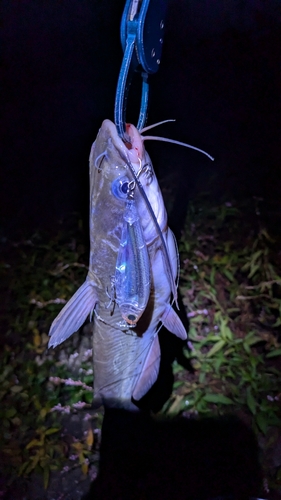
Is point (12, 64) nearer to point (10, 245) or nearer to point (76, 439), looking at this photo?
point (10, 245)

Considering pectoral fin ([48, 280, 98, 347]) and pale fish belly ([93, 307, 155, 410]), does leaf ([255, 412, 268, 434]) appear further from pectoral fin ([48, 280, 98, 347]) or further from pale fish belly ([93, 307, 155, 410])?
pectoral fin ([48, 280, 98, 347])

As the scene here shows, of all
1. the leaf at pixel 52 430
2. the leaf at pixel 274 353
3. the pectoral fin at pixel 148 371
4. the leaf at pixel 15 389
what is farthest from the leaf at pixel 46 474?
the leaf at pixel 274 353

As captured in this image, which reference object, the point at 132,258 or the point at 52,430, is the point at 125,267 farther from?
the point at 52,430

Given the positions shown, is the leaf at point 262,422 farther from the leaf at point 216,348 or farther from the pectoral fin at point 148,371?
the pectoral fin at point 148,371

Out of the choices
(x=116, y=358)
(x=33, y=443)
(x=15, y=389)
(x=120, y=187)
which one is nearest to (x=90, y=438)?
(x=33, y=443)

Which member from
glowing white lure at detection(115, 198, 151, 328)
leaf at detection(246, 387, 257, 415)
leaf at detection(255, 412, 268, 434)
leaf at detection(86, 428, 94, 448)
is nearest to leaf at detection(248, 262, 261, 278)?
leaf at detection(246, 387, 257, 415)

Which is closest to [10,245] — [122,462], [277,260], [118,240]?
[118,240]

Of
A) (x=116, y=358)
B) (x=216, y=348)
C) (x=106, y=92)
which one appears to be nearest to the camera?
(x=116, y=358)
